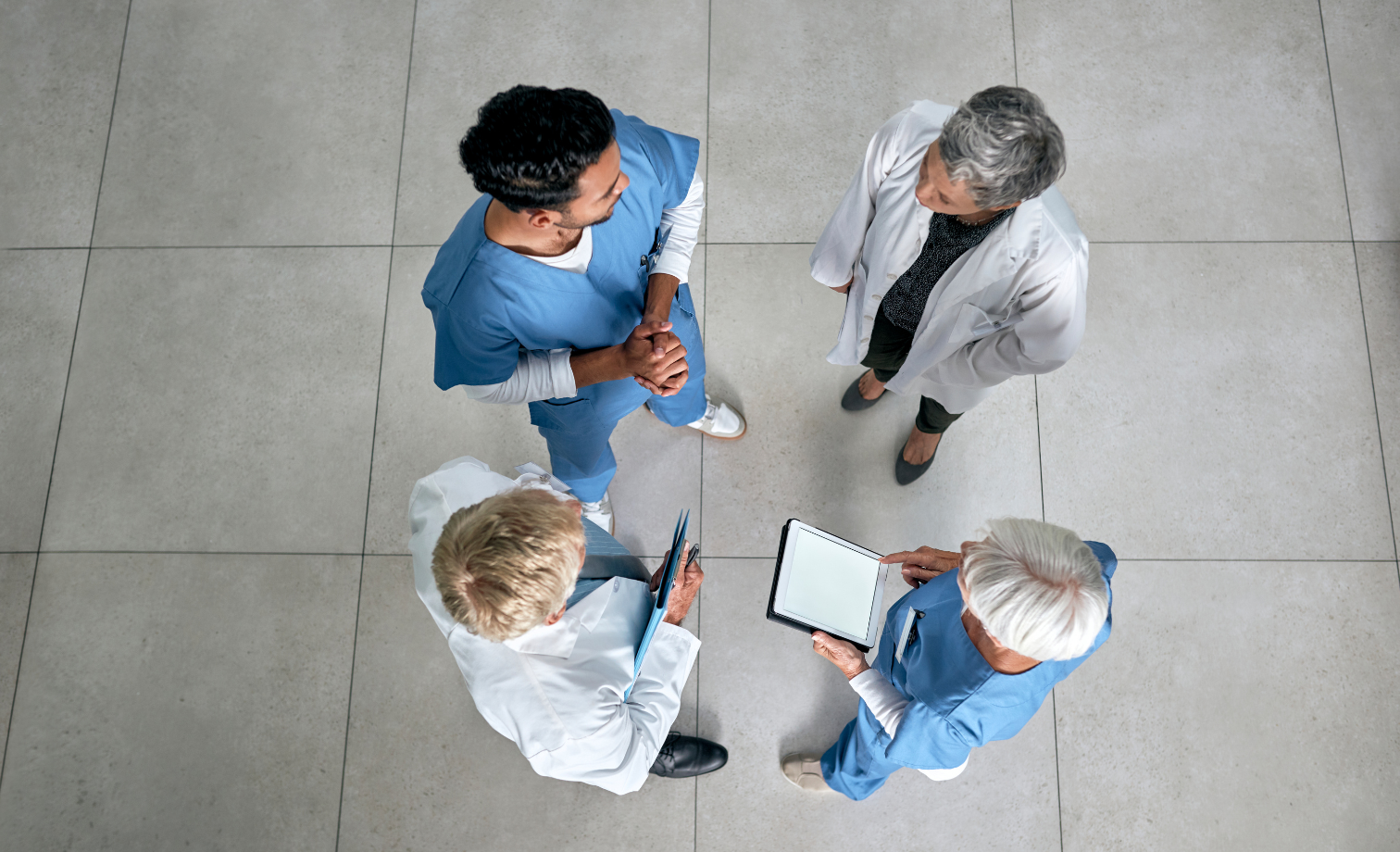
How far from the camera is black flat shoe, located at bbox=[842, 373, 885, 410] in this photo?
2404 millimetres

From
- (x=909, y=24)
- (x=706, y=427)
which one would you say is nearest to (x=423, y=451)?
(x=706, y=427)

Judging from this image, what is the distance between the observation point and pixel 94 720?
228cm

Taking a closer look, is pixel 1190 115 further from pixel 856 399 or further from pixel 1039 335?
pixel 1039 335

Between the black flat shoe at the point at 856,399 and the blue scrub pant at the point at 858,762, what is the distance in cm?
96

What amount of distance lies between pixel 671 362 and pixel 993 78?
1.98 metres

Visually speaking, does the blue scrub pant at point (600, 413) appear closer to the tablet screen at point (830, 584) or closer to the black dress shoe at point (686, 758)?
the tablet screen at point (830, 584)

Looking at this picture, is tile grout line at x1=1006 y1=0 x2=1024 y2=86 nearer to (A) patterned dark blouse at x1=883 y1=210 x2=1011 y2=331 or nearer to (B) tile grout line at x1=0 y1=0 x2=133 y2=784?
(A) patterned dark blouse at x1=883 y1=210 x2=1011 y2=331

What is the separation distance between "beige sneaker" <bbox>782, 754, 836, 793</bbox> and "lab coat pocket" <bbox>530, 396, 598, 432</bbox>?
1173mm

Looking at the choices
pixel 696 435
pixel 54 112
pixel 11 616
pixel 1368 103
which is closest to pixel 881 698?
pixel 696 435

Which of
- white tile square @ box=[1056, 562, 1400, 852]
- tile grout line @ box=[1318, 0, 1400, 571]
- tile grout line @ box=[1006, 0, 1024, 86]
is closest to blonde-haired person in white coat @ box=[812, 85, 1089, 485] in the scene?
white tile square @ box=[1056, 562, 1400, 852]

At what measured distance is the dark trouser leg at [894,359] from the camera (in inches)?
75.9

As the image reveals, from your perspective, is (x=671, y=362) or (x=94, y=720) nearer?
(x=671, y=362)

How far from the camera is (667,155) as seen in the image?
1527 millimetres

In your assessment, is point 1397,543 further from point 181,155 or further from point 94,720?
point 181,155
